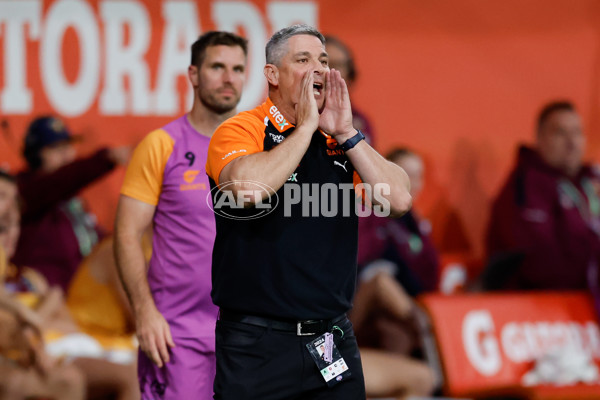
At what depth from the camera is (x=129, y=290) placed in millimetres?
3863

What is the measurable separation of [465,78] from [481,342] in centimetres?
304

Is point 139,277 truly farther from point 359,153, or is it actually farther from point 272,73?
point 359,153

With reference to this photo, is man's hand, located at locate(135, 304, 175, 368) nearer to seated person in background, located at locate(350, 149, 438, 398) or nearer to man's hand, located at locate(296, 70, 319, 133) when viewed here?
man's hand, located at locate(296, 70, 319, 133)

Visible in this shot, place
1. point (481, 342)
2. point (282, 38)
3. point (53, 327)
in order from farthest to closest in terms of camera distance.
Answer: point (481, 342) → point (53, 327) → point (282, 38)

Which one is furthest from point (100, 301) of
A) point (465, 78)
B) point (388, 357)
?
point (465, 78)

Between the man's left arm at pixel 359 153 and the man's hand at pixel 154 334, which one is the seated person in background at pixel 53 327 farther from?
the man's left arm at pixel 359 153

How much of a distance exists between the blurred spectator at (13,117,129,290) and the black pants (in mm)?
3298

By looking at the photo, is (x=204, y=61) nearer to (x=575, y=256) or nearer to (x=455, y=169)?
(x=575, y=256)

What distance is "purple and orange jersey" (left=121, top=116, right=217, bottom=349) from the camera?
12.8 ft

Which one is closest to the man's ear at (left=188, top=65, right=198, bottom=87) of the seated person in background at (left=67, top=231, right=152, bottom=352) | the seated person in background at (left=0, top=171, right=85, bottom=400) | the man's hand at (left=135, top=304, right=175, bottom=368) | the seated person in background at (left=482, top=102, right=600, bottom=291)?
the man's hand at (left=135, top=304, right=175, bottom=368)

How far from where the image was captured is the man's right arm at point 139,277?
3773mm

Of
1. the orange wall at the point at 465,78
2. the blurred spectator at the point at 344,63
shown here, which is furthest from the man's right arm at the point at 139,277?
the orange wall at the point at 465,78

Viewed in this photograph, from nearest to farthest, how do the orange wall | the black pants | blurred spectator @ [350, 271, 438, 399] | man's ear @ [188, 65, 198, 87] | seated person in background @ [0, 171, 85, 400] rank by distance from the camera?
the black pants
man's ear @ [188, 65, 198, 87]
seated person in background @ [0, 171, 85, 400]
blurred spectator @ [350, 271, 438, 399]
the orange wall

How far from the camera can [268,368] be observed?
3.00 meters
